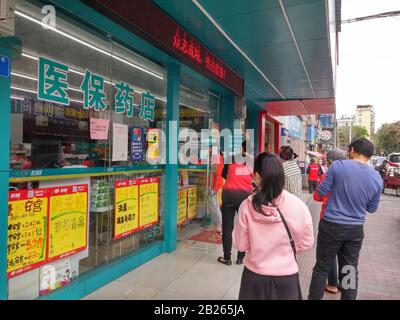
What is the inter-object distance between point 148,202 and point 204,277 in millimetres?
1339

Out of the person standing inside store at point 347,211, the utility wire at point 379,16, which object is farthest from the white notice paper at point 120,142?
the utility wire at point 379,16

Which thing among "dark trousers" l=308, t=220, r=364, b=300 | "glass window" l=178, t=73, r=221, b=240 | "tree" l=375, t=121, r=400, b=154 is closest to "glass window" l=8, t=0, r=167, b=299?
"glass window" l=178, t=73, r=221, b=240

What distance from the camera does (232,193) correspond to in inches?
186

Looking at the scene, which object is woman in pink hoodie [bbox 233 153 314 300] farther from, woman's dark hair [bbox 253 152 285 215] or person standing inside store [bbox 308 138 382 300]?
person standing inside store [bbox 308 138 382 300]

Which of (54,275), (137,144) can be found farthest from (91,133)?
(54,275)

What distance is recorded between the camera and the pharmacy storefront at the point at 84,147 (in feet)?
9.51

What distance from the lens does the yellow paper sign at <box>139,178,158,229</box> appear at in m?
4.68

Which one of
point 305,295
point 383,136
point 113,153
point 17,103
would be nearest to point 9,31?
point 17,103

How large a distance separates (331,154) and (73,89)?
9.94 feet

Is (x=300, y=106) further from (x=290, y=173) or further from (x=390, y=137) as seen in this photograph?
(x=390, y=137)

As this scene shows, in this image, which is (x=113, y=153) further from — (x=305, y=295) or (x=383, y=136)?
(x=383, y=136)

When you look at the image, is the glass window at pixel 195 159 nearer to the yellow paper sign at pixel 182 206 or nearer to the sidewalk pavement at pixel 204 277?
the yellow paper sign at pixel 182 206

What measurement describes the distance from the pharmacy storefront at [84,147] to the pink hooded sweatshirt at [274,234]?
78.1 inches

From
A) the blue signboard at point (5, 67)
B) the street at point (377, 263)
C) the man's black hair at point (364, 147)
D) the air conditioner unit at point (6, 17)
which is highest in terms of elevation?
the air conditioner unit at point (6, 17)
